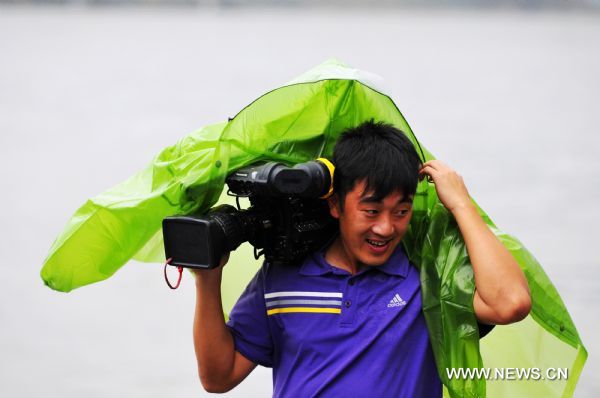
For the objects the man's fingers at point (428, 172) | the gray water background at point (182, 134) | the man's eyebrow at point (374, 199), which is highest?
the man's fingers at point (428, 172)

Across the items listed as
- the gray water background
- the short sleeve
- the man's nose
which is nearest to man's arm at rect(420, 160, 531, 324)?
the man's nose

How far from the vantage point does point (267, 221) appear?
203 centimetres

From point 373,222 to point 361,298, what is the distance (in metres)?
0.14

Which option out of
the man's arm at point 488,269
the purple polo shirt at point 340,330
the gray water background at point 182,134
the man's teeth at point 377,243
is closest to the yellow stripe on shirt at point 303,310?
the purple polo shirt at point 340,330

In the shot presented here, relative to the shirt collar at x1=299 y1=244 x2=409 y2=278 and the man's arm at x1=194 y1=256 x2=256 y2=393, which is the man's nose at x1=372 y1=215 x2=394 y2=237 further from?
the man's arm at x1=194 y1=256 x2=256 y2=393

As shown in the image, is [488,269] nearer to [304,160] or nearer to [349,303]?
[349,303]

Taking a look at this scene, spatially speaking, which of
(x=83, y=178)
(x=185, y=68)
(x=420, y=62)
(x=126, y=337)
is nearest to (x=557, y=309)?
(x=126, y=337)

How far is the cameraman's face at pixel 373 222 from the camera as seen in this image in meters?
1.94

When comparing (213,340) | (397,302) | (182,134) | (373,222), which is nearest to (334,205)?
(373,222)

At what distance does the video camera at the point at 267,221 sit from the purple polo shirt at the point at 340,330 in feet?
0.16

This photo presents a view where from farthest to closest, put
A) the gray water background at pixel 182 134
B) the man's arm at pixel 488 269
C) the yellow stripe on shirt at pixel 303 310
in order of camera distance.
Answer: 1. the gray water background at pixel 182 134
2. the yellow stripe on shirt at pixel 303 310
3. the man's arm at pixel 488 269

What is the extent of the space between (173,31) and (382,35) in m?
3.88

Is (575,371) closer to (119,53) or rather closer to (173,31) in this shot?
(119,53)

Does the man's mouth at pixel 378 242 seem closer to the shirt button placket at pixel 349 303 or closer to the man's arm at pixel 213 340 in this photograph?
the shirt button placket at pixel 349 303
